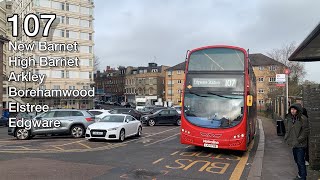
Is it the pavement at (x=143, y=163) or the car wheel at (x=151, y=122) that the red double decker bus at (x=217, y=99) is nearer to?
the pavement at (x=143, y=163)

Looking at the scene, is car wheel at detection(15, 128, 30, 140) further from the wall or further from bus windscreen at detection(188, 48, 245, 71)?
the wall

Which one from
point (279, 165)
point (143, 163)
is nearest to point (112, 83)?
point (143, 163)

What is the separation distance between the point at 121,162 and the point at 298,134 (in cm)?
566

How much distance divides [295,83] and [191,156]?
3848 cm

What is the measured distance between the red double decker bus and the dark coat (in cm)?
430

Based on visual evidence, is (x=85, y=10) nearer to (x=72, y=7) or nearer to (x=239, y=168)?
(x=72, y=7)

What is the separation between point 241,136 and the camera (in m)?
12.6

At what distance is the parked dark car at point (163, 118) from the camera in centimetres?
3081

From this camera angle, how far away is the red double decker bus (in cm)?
1274

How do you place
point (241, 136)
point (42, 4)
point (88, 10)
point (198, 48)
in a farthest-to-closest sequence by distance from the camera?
point (88, 10) < point (42, 4) < point (198, 48) < point (241, 136)

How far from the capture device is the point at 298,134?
26.9 ft

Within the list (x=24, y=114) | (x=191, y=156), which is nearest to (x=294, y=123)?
(x=191, y=156)

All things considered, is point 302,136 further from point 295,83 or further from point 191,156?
point 295,83

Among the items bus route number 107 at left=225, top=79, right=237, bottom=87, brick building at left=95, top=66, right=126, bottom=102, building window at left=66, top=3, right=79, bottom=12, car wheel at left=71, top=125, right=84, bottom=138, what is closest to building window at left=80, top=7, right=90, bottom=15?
building window at left=66, top=3, right=79, bottom=12
